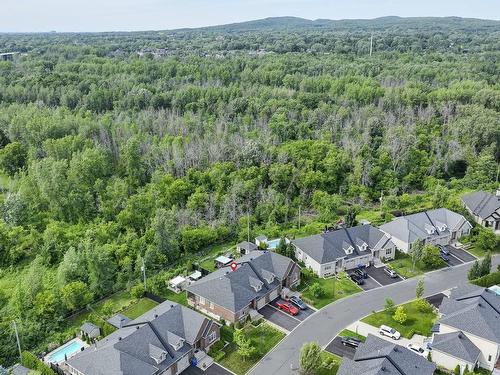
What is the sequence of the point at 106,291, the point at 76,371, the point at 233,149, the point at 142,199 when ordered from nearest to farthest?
the point at 76,371
the point at 106,291
the point at 142,199
the point at 233,149

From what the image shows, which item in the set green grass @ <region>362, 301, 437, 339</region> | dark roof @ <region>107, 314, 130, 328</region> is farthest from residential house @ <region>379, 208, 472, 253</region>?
dark roof @ <region>107, 314, 130, 328</region>

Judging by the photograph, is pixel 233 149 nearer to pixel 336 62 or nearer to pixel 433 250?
pixel 433 250

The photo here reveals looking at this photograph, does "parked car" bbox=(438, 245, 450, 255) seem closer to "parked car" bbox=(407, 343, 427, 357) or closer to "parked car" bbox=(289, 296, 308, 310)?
"parked car" bbox=(407, 343, 427, 357)

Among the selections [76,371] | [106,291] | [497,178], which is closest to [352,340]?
[76,371]

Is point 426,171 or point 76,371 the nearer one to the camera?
point 76,371

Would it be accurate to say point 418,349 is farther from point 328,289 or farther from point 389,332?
point 328,289
